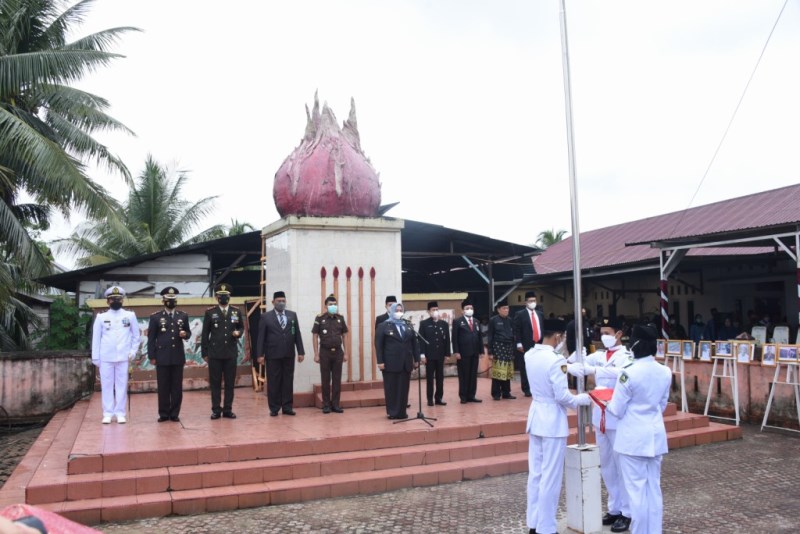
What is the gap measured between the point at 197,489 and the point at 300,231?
4620 mm

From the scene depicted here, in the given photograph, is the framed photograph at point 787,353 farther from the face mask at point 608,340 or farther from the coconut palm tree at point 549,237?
the coconut palm tree at point 549,237

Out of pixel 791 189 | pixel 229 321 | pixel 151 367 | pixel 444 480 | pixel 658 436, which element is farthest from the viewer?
pixel 791 189

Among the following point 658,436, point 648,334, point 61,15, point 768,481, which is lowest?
point 768,481

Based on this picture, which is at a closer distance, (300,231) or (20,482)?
(20,482)

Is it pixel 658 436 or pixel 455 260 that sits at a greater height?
pixel 455 260

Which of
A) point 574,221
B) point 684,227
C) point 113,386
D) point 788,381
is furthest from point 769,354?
point 113,386

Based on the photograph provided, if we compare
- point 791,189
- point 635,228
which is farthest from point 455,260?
point 791,189

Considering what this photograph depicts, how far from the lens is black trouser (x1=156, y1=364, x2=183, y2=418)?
8.94 meters

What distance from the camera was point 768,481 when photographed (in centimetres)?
742

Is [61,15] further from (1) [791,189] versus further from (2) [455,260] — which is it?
(1) [791,189]

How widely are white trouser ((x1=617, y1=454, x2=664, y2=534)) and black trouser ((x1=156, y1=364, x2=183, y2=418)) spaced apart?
19.8 feet

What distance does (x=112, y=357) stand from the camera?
8922mm

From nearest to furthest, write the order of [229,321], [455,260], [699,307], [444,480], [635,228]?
[444,480] < [229,321] < [699,307] < [455,260] < [635,228]

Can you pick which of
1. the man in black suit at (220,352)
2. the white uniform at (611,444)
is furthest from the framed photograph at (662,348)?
the man in black suit at (220,352)
